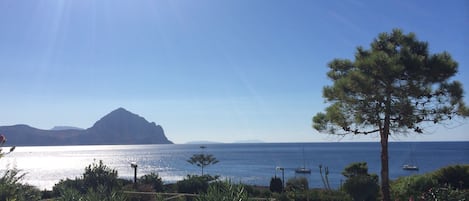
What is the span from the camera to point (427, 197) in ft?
27.5

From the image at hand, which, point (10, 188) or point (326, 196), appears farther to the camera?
point (326, 196)

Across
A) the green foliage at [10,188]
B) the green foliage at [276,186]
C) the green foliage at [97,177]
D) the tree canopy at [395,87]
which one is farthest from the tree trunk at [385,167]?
the green foliage at [276,186]

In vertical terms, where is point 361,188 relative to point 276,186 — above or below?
above

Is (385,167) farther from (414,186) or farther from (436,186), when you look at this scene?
(436,186)

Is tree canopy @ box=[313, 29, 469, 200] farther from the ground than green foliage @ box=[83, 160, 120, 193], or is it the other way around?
tree canopy @ box=[313, 29, 469, 200]

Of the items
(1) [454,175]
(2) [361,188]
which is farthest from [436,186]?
(1) [454,175]

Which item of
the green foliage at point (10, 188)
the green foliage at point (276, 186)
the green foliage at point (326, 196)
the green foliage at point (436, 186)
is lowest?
the green foliage at point (276, 186)

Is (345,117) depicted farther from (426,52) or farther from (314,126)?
(426,52)

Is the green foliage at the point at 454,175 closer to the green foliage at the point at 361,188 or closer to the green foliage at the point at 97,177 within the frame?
the green foliage at the point at 361,188

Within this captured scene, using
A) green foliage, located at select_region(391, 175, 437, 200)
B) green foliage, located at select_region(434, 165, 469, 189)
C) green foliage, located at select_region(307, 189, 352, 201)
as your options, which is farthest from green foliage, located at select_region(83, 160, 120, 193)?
green foliage, located at select_region(434, 165, 469, 189)

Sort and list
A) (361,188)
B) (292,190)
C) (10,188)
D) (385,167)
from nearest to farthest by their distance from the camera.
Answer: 1. (10,188)
2. (385,167)
3. (361,188)
4. (292,190)

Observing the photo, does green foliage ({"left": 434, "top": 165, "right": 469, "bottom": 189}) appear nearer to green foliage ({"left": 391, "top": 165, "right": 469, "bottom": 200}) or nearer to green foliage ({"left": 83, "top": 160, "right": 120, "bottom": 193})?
green foliage ({"left": 391, "top": 165, "right": 469, "bottom": 200})

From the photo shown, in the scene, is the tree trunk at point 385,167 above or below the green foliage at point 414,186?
above

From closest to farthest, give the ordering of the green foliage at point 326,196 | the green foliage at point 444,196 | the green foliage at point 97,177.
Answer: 1. the green foliage at point 444,196
2. the green foliage at point 326,196
3. the green foliage at point 97,177
